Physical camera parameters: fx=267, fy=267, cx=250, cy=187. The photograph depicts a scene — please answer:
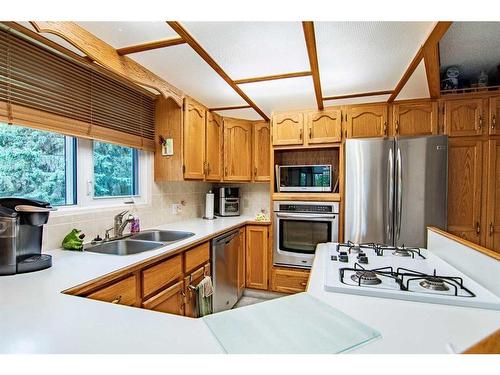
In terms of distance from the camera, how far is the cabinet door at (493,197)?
7.44 ft

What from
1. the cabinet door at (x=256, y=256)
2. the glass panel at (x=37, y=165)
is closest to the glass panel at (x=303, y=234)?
the cabinet door at (x=256, y=256)

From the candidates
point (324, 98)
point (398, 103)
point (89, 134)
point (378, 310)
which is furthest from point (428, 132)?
point (89, 134)

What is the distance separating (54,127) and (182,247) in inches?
40.6

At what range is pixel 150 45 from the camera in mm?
1531

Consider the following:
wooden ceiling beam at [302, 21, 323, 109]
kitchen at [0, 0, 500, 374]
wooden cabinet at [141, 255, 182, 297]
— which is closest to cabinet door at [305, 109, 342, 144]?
kitchen at [0, 0, 500, 374]

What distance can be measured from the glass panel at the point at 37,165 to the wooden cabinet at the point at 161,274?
0.81 metres

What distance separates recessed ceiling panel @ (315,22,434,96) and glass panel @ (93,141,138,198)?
5.56ft

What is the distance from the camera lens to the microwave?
275 centimetres

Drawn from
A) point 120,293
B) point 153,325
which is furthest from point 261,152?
point 153,325

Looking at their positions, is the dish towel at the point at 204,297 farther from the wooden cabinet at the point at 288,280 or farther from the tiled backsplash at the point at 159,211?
the wooden cabinet at the point at 288,280

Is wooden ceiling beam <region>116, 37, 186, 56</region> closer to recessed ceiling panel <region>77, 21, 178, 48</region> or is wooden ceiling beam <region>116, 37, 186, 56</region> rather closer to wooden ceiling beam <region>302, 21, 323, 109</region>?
recessed ceiling panel <region>77, 21, 178, 48</region>

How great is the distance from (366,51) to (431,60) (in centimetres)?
45

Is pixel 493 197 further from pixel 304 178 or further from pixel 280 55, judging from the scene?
pixel 280 55
